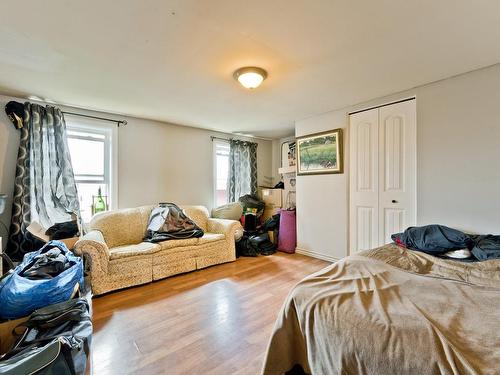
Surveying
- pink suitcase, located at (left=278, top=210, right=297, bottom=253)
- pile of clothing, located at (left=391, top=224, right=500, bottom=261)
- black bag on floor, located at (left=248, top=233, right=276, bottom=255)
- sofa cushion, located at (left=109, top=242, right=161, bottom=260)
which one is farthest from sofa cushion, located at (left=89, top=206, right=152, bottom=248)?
pile of clothing, located at (left=391, top=224, right=500, bottom=261)

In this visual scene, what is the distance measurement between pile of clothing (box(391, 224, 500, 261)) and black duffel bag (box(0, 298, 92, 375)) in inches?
101

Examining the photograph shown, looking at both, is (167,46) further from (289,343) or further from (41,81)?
(289,343)

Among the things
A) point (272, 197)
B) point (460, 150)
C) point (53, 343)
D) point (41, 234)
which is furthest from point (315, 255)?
point (41, 234)

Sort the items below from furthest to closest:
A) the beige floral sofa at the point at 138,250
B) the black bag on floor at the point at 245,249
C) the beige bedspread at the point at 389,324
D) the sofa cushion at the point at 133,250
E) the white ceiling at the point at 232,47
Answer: the black bag on floor at the point at 245,249 < the sofa cushion at the point at 133,250 < the beige floral sofa at the point at 138,250 < the white ceiling at the point at 232,47 < the beige bedspread at the point at 389,324

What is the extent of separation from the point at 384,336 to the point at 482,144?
2.40m

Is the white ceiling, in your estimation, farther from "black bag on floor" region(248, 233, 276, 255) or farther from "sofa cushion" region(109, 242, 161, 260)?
"black bag on floor" region(248, 233, 276, 255)

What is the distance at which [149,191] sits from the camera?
3.81m

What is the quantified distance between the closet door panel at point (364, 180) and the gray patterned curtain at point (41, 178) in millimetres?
3547

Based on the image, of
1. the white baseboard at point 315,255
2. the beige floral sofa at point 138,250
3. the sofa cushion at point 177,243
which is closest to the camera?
the beige floral sofa at point 138,250

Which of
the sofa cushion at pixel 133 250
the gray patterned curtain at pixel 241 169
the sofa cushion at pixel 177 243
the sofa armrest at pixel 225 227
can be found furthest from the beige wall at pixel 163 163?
the sofa cushion at pixel 177 243

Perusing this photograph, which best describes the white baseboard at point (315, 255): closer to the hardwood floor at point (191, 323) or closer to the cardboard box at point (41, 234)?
the hardwood floor at point (191, 323)

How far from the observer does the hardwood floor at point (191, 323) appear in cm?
155

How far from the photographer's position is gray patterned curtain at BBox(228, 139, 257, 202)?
4660 mm

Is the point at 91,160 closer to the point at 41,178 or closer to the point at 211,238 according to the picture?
the point at 41,178
